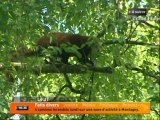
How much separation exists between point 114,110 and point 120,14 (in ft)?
3.66

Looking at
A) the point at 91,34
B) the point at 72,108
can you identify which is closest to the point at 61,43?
the point at 91,34

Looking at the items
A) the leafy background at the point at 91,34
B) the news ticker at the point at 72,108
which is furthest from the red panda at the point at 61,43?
the news ticker at the point at 72,108

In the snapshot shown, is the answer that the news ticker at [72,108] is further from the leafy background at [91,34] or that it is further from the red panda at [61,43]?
the red panda at [61,43]

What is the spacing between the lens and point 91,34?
4.41m

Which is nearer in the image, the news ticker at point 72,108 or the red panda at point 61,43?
the news ticker at point 72,108

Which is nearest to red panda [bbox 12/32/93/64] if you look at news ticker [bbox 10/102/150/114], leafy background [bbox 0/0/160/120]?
leafy background [bbox 0/0/160/120]

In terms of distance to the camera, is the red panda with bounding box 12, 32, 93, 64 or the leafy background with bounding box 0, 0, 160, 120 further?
the red panda with bounding box 12, 32, 93, 64

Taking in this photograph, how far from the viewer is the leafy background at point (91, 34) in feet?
10.8

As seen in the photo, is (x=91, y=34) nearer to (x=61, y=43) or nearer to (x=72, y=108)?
(x=61, y=43)

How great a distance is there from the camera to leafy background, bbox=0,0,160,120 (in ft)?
10.8

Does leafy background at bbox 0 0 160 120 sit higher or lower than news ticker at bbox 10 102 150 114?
higher

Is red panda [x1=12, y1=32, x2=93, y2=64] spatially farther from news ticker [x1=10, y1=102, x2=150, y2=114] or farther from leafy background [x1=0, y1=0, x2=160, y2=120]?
news ticker [x1=10, y1=102, x2=150, y2=114]

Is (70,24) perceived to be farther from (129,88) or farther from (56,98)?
(129,88)

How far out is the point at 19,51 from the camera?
13.3 feet
